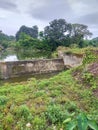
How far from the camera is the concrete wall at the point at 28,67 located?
47.8ft

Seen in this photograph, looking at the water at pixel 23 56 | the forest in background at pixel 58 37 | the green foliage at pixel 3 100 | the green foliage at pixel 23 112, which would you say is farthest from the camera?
the forest in background at pixel 58 37

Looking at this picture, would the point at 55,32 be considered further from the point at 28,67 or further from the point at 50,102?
the point at 50,102

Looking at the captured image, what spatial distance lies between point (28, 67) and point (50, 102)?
34.9 feet

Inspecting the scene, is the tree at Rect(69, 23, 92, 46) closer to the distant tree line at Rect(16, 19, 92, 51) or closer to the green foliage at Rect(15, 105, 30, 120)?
the distant tree line at Rect(16, 19, 92, 51)

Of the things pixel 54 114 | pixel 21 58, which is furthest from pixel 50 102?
pixel 21 58

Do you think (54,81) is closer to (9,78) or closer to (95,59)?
(95,59)

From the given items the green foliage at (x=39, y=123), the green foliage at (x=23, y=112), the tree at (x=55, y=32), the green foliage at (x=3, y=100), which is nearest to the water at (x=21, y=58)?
the tree at (x=55, y=32)

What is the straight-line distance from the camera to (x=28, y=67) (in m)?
15.6

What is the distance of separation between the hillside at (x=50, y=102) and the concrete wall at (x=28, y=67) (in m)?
8.01

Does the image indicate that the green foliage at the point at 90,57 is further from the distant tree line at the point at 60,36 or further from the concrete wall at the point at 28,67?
the distant tree line at the point at 60,36

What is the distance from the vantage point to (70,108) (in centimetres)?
491

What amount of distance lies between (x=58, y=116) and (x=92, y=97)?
1.28 metres

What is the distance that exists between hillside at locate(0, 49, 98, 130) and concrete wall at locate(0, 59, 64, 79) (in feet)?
26.3

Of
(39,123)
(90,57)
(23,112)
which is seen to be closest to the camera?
(39,123)
